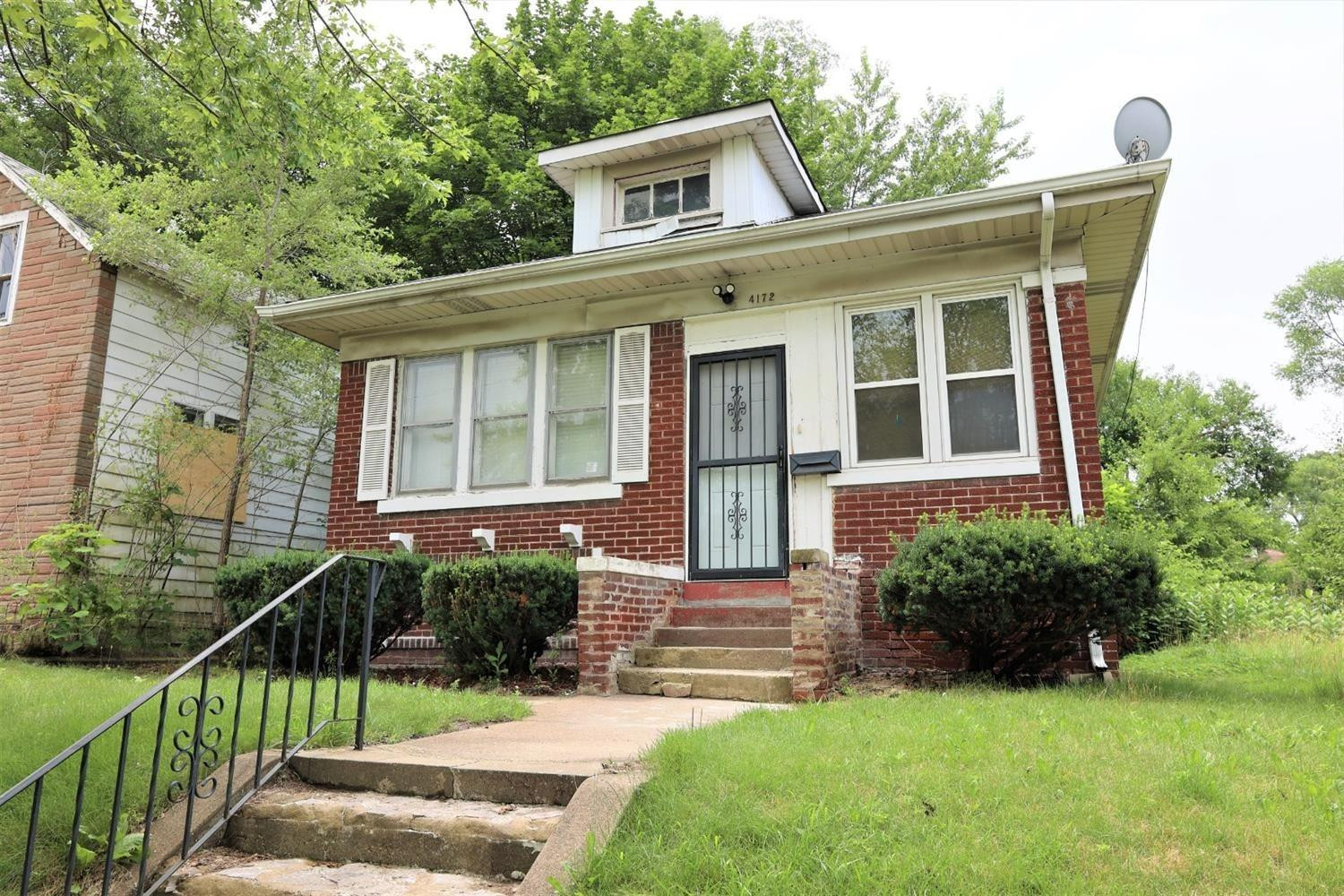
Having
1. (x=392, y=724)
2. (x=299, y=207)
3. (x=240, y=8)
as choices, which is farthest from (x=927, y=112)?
(x=392, y=724)

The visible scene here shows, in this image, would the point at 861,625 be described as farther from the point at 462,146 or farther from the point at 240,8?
the point at 240,8

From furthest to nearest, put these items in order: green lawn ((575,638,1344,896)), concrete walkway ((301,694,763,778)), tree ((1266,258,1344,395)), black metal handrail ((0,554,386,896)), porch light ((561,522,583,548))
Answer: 1. tree ((1266,258,1344,395))
2. porch light ((561,522,583,548))
3. concrete walkway ((301,694,763,778))
4. black metal handrail ((0,554,386,896))
5. green lawn ((575,638,1344,896))

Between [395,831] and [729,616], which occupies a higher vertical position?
[729,616]

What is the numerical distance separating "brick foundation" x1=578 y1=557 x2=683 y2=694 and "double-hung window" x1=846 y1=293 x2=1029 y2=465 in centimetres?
224

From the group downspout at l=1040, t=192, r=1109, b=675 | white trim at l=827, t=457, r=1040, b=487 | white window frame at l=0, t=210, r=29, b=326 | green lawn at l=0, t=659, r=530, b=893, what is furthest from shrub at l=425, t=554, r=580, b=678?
white window frame at l=0, t=210, r=29, b=326

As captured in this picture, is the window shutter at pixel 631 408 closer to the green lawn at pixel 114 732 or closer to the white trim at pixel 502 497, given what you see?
the white trim at pixel 502 497

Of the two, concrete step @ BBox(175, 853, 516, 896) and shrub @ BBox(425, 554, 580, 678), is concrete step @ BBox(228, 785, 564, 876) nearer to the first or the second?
concrete step @ BBox(175, 853, 516, 896)

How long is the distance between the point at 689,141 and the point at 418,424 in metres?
4.39

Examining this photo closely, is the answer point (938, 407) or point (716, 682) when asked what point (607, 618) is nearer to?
point (716, 682)

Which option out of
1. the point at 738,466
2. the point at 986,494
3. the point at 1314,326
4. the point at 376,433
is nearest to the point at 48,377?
the point at 376,433

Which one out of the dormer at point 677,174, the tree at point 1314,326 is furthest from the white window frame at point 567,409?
the tree at point 1314,326

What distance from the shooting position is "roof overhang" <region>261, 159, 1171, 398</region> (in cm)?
705

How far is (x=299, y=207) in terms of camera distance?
11281 mm

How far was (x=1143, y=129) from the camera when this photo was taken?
7.68 meters
